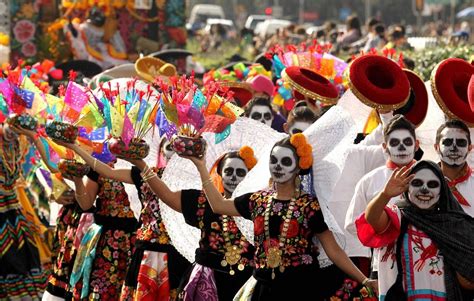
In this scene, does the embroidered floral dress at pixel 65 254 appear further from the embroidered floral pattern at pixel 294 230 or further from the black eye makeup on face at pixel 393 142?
the black eye makeup on face at pixel 393 142

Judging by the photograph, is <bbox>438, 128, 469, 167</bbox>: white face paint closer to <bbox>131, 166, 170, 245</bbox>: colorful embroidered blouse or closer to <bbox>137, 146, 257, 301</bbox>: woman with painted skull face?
<bbox>137, 146, 257, 301</bbox>: woman with painted skull face

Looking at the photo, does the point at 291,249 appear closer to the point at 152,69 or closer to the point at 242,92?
the point at 242,92

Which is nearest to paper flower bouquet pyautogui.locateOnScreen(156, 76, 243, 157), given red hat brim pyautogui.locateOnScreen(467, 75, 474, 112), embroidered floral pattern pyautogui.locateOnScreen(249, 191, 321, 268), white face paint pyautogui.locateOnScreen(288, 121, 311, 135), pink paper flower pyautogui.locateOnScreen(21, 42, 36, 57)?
embroidered floral pattern pyautogui.locateOnScreen(249, 191, 321, 268)

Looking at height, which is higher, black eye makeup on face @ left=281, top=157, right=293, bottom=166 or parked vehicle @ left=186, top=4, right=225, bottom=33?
parked vehicle @ left=186, top=4, right=225, bottom=33

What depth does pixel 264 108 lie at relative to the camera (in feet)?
37.8

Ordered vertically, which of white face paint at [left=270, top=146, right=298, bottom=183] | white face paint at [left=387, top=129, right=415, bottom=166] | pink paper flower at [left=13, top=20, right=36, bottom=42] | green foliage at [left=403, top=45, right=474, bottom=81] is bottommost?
white face paint at [left=270, top=146, right=298, bottom=183]

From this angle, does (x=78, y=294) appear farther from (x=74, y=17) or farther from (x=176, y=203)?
(x=74, y=17)

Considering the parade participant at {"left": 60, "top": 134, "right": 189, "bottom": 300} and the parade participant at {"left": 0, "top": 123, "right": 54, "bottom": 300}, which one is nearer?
the parade participant at {"left": 60, "top": 134, "right": 189, "bottom": 300}

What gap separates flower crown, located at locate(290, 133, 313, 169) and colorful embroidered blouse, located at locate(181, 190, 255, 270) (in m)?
0.85

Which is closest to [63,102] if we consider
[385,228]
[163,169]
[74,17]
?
[163,169]

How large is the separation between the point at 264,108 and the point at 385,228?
4.82 m

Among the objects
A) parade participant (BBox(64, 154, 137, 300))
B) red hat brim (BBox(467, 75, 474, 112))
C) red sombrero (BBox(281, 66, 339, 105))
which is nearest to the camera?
red hat brim (BBox(467, 75, 474, 112))

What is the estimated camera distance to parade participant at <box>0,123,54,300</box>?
1052cm

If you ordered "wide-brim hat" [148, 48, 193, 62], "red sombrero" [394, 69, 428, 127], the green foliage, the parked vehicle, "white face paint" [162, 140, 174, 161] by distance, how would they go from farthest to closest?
the parked vehicle < "wide-brim hat" [148, 48, 193, 62] < the green foliage < "white face paint" [162, 140, 174, 161] < "red sombrero" [394, 69, 428, 127]
